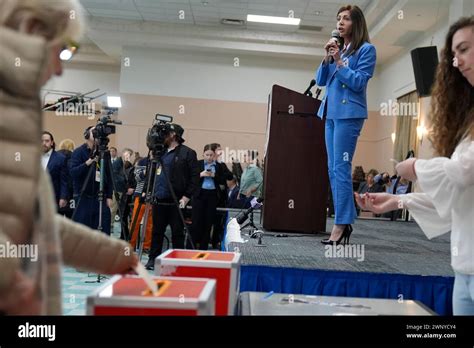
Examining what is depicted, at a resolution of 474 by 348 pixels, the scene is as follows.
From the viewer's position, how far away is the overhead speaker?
4.45m

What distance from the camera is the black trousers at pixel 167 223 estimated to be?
2.84 metres

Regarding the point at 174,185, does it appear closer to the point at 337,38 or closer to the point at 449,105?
the point at 337,38

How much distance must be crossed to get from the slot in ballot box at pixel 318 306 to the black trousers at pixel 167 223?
195 cm

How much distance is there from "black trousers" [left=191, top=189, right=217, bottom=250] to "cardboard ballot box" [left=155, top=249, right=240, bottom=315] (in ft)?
8.89

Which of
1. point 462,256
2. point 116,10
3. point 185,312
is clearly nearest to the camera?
point 185,312

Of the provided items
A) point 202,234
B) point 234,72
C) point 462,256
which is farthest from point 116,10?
point 462,256

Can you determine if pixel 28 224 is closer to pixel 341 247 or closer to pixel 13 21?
pixel 13 21

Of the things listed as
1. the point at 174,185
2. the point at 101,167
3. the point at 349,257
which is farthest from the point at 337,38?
the point at 174,185

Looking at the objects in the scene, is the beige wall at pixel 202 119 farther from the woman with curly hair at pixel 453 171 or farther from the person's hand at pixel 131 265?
the person's hand at pixel 131 265

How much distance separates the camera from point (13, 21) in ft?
1.36

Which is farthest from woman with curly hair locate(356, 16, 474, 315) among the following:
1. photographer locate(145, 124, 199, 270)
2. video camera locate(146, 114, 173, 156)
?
photographer locate(145, 124, 199, 270)

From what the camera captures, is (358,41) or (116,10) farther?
(116,10)

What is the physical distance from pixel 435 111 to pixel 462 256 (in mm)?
340

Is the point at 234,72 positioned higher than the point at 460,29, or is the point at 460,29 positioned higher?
the point at 234,72
